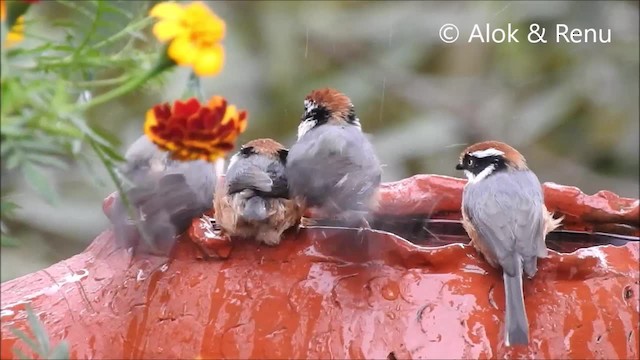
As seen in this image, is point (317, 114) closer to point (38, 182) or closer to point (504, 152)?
point (504, 152)

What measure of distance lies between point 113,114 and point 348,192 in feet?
4.25

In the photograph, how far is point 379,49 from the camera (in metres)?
2.80

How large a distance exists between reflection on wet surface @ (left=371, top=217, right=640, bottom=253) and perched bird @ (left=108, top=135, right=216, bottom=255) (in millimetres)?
357

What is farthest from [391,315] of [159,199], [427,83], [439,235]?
[427,83]

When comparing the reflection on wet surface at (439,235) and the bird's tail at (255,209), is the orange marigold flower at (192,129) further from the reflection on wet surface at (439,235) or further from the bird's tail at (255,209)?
the reflection on wet surface at (439,235)

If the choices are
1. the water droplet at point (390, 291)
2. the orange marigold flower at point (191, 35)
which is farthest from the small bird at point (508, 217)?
the orange marigold flower at point (191, 35)

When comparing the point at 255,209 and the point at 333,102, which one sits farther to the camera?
the point at 333,102

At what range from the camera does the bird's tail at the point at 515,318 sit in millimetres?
1299

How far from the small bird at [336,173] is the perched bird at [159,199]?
0.15 m

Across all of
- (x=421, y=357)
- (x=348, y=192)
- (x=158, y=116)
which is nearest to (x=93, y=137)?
(x=158, y=116)

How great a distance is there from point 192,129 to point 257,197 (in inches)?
23.2

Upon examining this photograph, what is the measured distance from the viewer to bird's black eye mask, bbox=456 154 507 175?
1.75 metres

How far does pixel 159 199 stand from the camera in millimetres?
1495

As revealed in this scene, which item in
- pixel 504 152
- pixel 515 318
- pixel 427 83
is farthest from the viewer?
pixel 427 83
